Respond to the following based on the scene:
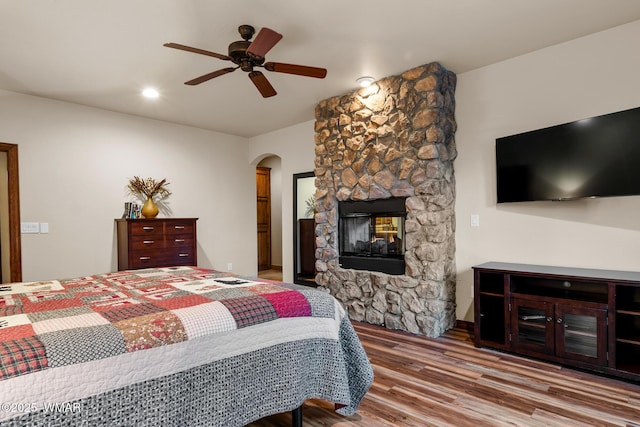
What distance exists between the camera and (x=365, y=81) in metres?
3.73

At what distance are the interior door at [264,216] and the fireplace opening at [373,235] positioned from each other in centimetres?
379

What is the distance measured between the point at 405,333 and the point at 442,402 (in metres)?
1.36

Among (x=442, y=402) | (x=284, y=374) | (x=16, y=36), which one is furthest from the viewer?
(x=16, y=36)

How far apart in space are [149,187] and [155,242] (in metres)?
0.91

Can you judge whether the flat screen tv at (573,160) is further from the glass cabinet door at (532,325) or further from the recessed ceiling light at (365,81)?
the recessed ceiling light at (365,81)

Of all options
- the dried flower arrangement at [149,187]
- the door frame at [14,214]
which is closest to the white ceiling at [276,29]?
the door frame at [14,214]

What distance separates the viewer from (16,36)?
2730 millimetres

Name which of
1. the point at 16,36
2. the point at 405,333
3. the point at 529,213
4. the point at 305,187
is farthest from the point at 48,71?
the point at 529,213

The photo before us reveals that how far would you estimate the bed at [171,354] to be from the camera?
3.53 feet

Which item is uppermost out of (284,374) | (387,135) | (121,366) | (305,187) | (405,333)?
(387,135)

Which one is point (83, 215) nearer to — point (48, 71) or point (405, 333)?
point (48, 71)

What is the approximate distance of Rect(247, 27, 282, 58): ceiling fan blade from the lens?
2234mm

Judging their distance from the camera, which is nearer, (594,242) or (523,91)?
(594,242)

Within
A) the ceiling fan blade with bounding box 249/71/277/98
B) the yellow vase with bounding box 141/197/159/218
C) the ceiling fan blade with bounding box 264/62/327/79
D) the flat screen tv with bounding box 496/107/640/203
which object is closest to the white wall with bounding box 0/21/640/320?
the flat screen tv with bounding box 496/107/640/203
